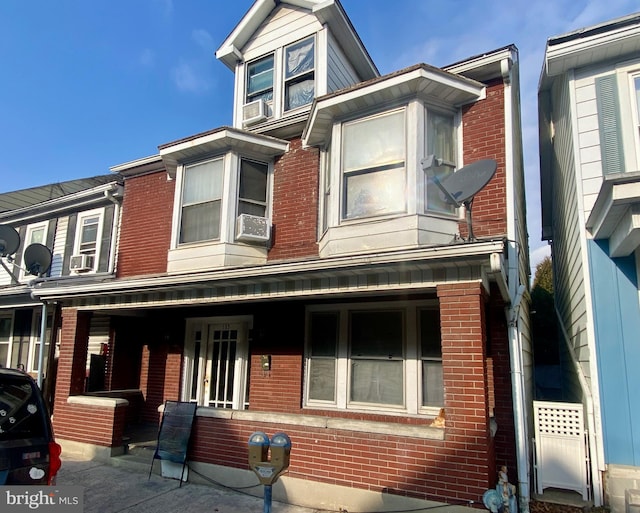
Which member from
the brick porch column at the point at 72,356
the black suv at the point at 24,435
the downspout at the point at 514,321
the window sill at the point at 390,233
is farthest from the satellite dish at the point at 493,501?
the brick porch column at the point at 72,356

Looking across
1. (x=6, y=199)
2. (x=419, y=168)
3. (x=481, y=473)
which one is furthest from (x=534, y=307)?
(x=6, y=199)

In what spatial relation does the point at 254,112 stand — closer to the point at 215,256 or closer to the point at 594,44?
the point at 215,256

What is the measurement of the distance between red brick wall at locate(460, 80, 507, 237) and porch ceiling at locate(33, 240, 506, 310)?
1.22 meters

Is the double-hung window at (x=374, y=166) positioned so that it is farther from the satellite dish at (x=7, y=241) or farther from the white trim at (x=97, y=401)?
the satellite dish at (x=7, y=241)

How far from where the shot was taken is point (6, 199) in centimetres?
1631

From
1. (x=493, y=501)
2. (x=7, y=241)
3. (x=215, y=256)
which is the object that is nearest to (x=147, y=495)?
(x=215, y=256)

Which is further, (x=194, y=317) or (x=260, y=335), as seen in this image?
(x=194, y=317)

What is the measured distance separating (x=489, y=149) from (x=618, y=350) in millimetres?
3143

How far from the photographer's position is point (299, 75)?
31.7 ft

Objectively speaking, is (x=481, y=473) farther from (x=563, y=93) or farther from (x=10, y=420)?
(x=563, y=93)

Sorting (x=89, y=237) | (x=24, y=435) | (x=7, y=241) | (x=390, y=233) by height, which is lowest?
(x=24, y=435)

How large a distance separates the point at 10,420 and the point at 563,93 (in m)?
8.12

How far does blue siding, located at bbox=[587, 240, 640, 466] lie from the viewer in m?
5.27


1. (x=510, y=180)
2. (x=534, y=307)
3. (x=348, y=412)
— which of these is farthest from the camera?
(x=534, y=307)
